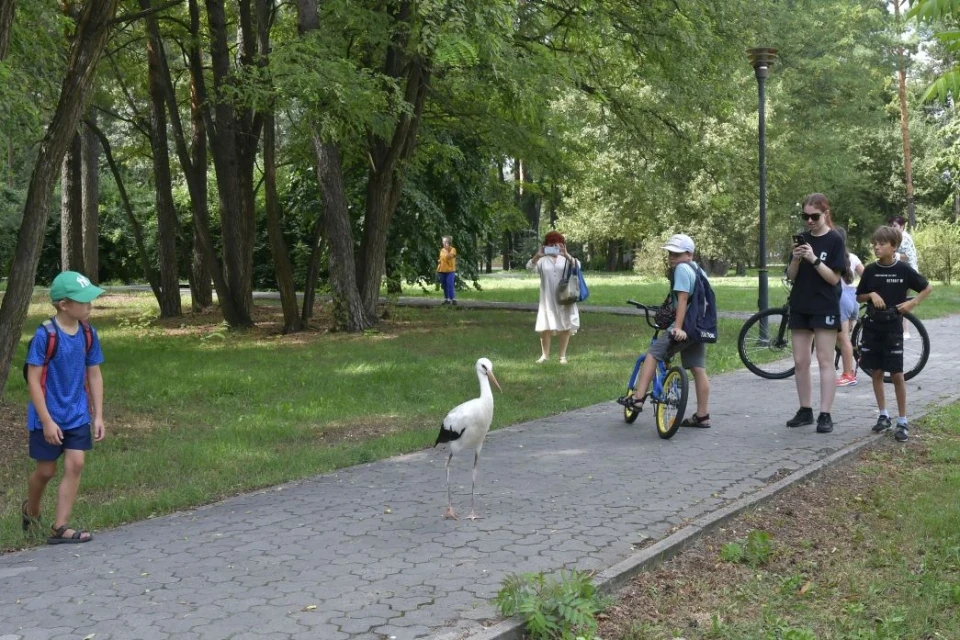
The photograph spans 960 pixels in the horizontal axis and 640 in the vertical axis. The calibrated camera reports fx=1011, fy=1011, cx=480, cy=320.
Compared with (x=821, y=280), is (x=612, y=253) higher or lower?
higher

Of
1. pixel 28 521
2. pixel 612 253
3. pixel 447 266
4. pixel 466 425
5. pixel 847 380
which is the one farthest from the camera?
pixel 612 253

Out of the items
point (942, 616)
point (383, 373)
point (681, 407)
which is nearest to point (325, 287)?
point (383, 373)

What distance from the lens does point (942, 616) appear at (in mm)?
4789

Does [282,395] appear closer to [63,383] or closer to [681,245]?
[681,245]

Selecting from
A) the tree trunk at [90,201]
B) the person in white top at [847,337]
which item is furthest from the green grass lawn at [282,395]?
the tree trunk at [90,201]

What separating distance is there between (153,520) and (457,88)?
390 inches

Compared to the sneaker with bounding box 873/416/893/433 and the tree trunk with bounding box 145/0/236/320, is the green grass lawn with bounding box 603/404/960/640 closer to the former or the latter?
the sneaker with bounding box 873/416/893/433

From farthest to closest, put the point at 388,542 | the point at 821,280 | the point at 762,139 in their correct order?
the point at 762,139 < the point at 821,280 < the point at 388,542

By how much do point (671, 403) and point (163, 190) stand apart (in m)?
15.5

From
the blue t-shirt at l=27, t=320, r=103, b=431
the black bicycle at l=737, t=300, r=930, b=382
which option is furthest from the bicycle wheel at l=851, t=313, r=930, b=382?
the blue t-shirt at l=27, t=320, r=103, b=431

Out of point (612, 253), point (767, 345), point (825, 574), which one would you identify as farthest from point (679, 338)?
point (612, 253)

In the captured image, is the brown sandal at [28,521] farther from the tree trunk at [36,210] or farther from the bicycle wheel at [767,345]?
the bicycle wheel at [767,345]

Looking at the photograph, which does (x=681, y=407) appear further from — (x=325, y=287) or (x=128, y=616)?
(x=325, y=287)

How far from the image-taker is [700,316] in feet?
29.3
